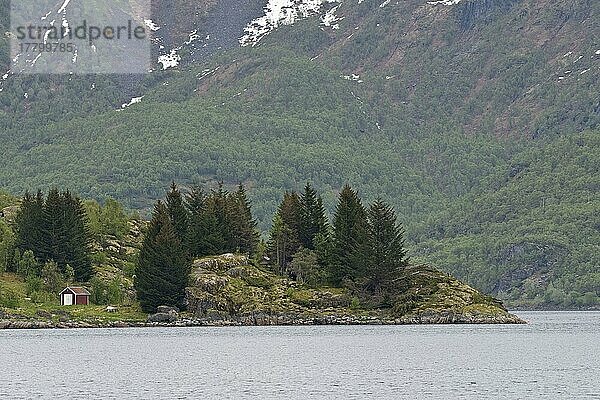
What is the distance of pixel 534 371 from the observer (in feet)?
334

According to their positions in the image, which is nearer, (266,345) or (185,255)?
(266,345)

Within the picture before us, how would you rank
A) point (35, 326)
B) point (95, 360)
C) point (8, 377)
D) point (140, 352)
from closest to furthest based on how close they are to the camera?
1. point (8, 377)
2. point (95, 360)
3. point (140, 352)
4. point (35, 326)

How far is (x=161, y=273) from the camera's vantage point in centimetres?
16775

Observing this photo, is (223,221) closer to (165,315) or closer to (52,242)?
(165,315)

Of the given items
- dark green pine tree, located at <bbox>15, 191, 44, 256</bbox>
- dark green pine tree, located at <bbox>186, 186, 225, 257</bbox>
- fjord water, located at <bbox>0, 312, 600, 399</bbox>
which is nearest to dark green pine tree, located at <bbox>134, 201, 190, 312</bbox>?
fjord water, located at <bbox>0, 312, 600, 399</bbox>

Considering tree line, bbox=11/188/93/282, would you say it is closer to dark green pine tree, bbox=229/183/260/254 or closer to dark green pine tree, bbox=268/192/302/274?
dark green pine tree, bbox=229/183/260/254

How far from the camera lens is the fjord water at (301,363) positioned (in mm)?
89438

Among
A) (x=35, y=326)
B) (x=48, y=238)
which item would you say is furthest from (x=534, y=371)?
(x=48, y=238)

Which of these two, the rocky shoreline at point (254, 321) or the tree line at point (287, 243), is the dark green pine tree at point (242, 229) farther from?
the rocky shoreline at point (254, 321)

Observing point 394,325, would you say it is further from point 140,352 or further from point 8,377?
point 8,377

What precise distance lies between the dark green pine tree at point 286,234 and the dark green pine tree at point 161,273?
56.0 feet

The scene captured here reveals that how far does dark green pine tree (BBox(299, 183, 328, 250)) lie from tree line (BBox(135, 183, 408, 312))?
→ 5.4 inches

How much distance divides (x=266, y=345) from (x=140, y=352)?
13.5m

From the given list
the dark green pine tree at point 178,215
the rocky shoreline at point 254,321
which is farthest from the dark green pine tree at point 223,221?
the rocky shoreline at point 254,321
